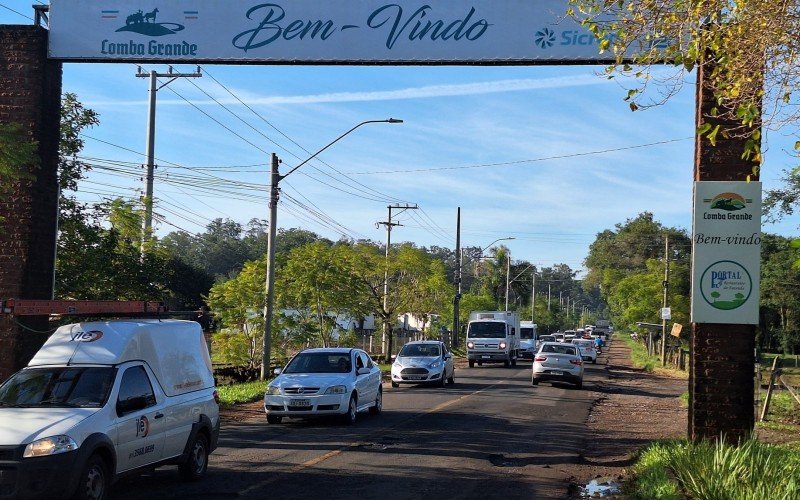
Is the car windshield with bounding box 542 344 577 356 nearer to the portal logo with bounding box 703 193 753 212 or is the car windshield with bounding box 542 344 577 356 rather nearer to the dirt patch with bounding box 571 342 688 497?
the dirt patch with bounding box 571 342 688 497

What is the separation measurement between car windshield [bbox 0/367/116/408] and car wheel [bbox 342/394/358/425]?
331 inches

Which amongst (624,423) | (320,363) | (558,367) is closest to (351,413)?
(320,363)

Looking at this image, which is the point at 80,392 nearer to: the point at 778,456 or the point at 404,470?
the point at 404,470

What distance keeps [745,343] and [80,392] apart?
8.73 metres

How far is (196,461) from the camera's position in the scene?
36.0ft

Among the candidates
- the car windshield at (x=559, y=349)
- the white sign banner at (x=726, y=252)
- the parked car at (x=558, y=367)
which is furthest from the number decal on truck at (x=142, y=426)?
the car windshield at (x=559, y=349)

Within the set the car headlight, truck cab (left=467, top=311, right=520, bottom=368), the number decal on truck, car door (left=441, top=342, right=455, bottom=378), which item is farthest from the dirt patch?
truck cab (left=467, top=311, right=520, bottom=368)

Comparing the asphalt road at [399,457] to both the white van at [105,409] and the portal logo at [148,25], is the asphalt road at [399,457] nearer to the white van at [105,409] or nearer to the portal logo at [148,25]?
the white van at [105,409]

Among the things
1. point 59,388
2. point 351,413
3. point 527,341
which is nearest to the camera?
point 59,388

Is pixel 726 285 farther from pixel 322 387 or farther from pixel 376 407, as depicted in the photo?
pixel 376 407

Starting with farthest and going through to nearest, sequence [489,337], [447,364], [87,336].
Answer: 1. [489,337]
2. [447,364]
3. [87,336]

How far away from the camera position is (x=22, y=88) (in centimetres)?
1627

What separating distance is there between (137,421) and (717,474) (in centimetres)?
626

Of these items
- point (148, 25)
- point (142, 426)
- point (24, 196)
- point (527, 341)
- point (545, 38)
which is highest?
point (148, 25)
